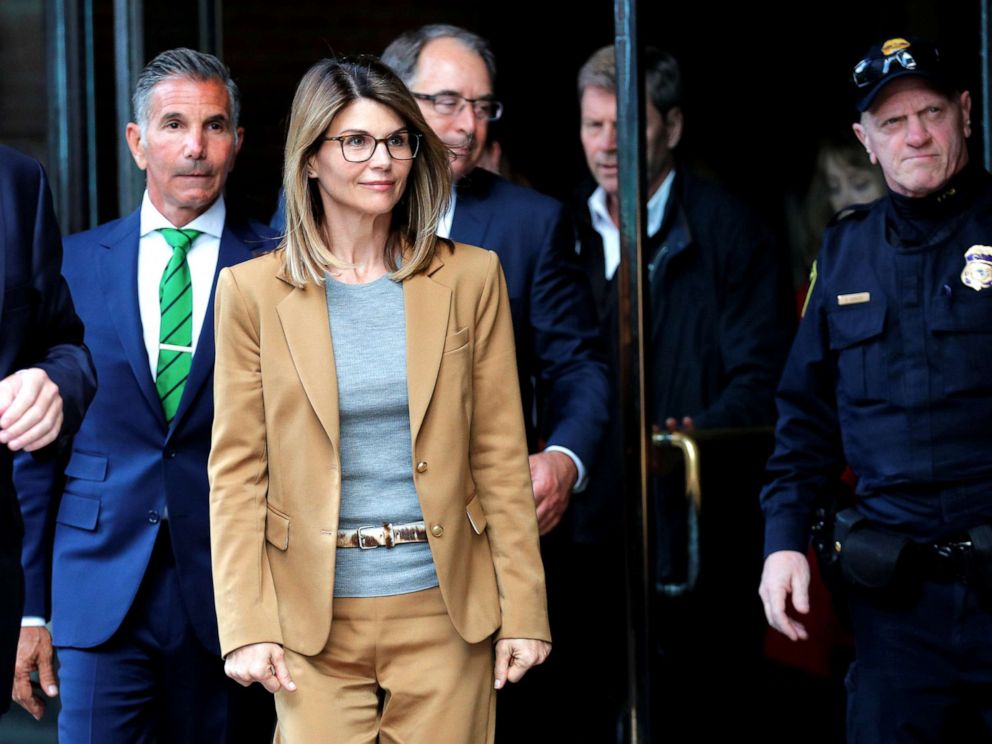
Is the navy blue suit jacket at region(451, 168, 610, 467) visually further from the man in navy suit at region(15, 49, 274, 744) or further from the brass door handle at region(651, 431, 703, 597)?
the brass door handle at region(651, 431, 703, 597)

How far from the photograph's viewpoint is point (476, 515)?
9.42ft

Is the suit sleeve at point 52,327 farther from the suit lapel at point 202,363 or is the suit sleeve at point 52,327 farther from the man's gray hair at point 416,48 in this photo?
the man's gray hair at point 416,48

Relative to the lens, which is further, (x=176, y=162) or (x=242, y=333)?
(x=176, y=162)

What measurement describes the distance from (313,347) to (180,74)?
1.04 metres

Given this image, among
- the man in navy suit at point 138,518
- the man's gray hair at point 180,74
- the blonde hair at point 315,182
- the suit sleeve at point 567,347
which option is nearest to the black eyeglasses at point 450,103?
the suit sleeve at point 567,347

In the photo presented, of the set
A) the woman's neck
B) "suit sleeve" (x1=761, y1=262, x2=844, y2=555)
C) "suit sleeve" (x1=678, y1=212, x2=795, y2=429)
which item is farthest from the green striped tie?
"suit sleeve" (x1=678, y1=212, x2=795, y2=429)

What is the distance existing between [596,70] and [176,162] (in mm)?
1689

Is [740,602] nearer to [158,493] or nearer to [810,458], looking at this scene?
[810,458]

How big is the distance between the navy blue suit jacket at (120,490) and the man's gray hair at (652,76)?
5.94 ft

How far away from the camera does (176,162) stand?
3475 mm

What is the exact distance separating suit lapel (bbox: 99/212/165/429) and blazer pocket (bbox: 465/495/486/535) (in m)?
0.81

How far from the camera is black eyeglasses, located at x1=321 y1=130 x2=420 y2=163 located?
9.41ft

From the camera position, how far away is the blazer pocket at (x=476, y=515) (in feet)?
9.37

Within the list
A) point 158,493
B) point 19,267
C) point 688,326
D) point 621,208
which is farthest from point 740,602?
point 19,267
